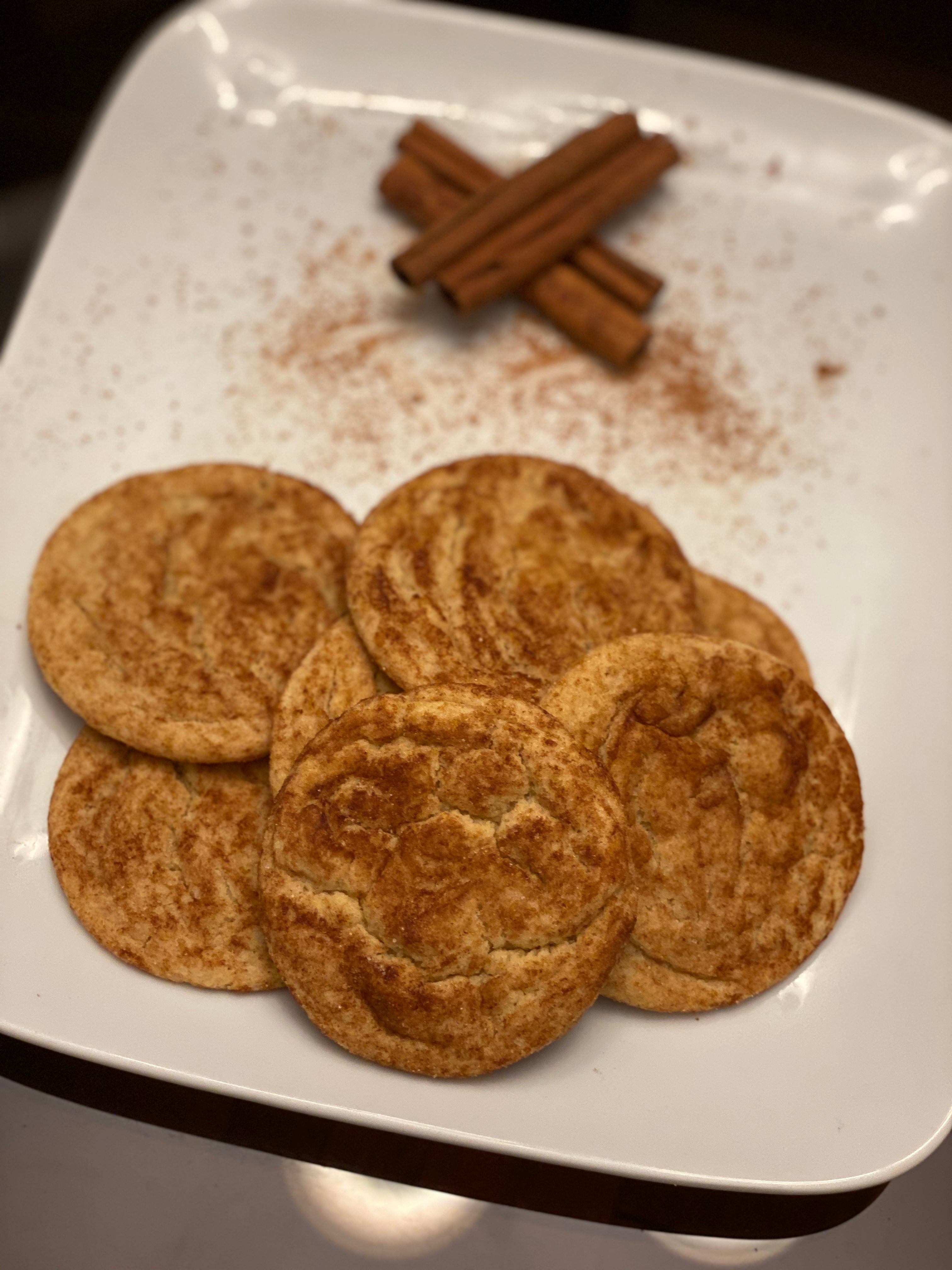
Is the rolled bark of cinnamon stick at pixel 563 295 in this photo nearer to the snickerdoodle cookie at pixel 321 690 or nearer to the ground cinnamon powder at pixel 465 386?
the ground cinnamon powder at pixel 465 386

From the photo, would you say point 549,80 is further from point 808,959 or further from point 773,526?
point 808,959

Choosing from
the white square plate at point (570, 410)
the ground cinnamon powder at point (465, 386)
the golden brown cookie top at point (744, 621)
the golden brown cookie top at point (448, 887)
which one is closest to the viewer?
the golden brown cookie top at point (448, 887)

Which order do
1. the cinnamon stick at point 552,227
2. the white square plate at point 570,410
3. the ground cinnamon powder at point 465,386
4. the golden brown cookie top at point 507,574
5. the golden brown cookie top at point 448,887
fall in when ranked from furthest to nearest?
1. the cinnamon stick at point 552,227
2. the ground cinnamon powder at point 465,386
3. the golden brown cookie top at point 507,574
4. the white square plate at point 570,410
5. the golden brown cookie top at point 448,887

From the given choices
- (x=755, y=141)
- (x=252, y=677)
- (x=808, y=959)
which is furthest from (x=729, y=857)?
(x=755, y=141)

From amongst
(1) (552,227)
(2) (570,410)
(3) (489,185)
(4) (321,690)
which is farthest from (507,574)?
(3) (489,185)

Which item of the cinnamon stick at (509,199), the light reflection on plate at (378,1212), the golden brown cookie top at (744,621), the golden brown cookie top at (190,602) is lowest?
the light reflection on plate at (378,1212)

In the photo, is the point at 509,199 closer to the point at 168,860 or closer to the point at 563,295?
the point at 563,295

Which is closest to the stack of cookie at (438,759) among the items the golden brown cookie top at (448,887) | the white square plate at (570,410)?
the golden brown cookie top at (448,887)
